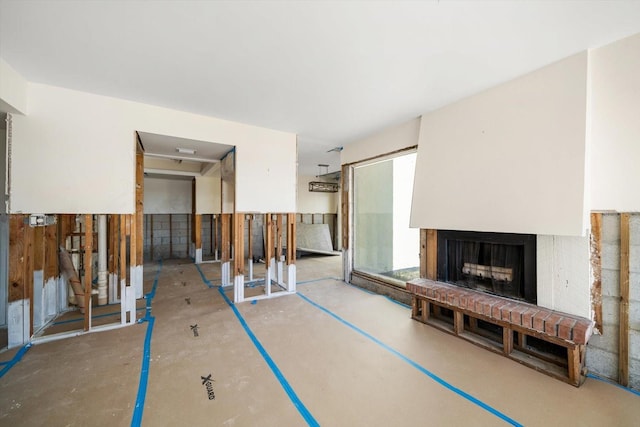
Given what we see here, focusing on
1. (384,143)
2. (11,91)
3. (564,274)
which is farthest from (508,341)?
(11,91)

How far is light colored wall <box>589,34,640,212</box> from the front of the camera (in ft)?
6.64

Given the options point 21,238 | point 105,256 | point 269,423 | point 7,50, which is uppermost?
point 7,50

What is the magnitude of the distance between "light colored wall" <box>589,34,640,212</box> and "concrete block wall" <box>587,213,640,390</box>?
18cm

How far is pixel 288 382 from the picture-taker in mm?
2084

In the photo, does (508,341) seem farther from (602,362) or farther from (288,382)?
(288,382)

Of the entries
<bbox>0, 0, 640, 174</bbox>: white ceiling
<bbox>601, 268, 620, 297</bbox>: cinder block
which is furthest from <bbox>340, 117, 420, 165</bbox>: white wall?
<bbox>601, 268, 620, 297</bbox>: cinder block

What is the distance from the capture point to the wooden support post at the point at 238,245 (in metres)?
3.98

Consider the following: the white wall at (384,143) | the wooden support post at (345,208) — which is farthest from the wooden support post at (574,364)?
the wooden support post at (345,208)

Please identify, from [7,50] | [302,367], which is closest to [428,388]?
[302,367]

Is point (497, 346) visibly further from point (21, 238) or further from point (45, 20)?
point (21, 238)

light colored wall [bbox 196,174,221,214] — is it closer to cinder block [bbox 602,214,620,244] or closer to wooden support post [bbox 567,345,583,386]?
wooden support post [bbox 567,345,583,386]

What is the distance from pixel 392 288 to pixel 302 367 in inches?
93.6

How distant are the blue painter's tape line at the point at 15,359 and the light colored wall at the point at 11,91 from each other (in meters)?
2.45

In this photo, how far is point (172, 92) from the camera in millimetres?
2961
